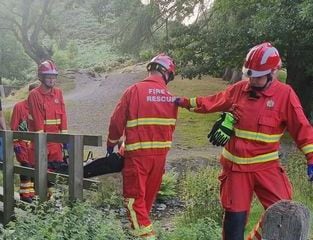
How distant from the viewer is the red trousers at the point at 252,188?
4667mm

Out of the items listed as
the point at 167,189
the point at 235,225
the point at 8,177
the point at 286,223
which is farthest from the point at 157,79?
the point at 167,189

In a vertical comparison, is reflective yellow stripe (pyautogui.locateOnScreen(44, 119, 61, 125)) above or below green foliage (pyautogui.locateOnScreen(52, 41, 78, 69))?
above

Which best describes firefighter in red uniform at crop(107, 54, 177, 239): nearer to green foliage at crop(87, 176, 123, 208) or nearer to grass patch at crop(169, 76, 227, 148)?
green foliage at crop(87, 176, 123, 208)

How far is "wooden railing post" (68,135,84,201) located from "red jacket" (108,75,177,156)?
0.37m

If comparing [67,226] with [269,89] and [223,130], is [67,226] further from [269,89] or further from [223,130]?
[269,89]

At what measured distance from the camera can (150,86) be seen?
529 cm

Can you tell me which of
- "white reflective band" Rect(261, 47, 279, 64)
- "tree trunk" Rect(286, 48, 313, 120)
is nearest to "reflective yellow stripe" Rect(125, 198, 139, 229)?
"white reflective band" Rect(261, 47, 279, 64)

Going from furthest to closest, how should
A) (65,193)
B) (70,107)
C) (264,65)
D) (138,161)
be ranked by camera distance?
(70,107) → (65,193) → (138,161) → (264,65)

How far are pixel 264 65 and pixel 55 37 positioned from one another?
3015 cm

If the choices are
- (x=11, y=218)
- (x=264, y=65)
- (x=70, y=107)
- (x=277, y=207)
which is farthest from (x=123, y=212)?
(x=70, y=107)

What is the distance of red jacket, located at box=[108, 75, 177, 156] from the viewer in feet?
17.0

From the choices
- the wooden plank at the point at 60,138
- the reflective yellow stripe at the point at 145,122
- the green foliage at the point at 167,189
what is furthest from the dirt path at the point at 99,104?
the reflective yellow stripe at the point at 145,122

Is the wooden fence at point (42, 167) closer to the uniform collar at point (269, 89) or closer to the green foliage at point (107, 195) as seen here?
the uniform collar at point (269, 89)

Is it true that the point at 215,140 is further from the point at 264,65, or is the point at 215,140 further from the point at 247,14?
the point at 247,14
